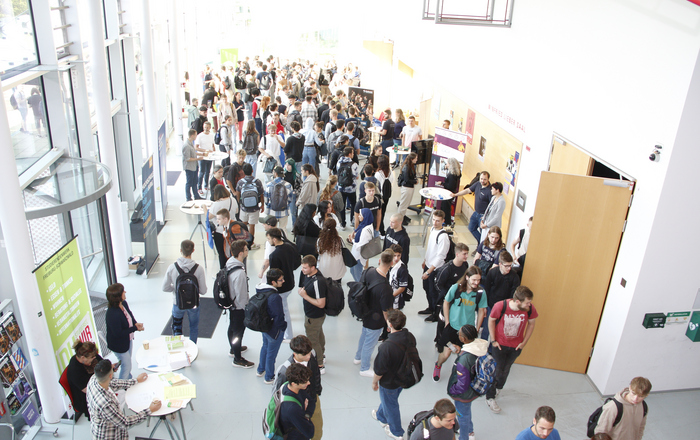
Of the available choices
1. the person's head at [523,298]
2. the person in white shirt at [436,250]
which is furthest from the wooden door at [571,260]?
the person in white shirt at [436,250]

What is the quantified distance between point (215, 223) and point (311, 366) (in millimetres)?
3433

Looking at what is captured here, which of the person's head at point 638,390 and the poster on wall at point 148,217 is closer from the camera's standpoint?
the person's head at point 638,390

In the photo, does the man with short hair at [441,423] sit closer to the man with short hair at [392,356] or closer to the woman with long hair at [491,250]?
the man with short hair at [392,356]

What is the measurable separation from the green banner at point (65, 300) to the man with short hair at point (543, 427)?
401 cm

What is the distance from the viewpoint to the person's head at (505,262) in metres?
5.52

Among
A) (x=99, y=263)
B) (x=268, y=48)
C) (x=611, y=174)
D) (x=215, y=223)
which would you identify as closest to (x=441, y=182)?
(x=611, y=174)

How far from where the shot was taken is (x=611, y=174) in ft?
24.9

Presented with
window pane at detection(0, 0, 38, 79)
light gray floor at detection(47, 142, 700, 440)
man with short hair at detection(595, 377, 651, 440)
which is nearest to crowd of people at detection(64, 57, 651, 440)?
man with short hair at detection(595, 377, 651, 440)

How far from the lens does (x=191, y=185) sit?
10.1 meters

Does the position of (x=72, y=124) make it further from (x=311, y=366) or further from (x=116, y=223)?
(x=311, y=366)

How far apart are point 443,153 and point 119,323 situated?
657 cm

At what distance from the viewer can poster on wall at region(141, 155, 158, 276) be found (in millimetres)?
7586

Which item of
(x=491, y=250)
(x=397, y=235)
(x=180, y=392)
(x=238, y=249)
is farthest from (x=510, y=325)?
(x=180, y=392)

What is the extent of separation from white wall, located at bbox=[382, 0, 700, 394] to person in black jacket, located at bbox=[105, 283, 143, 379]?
A: 4941 mm
